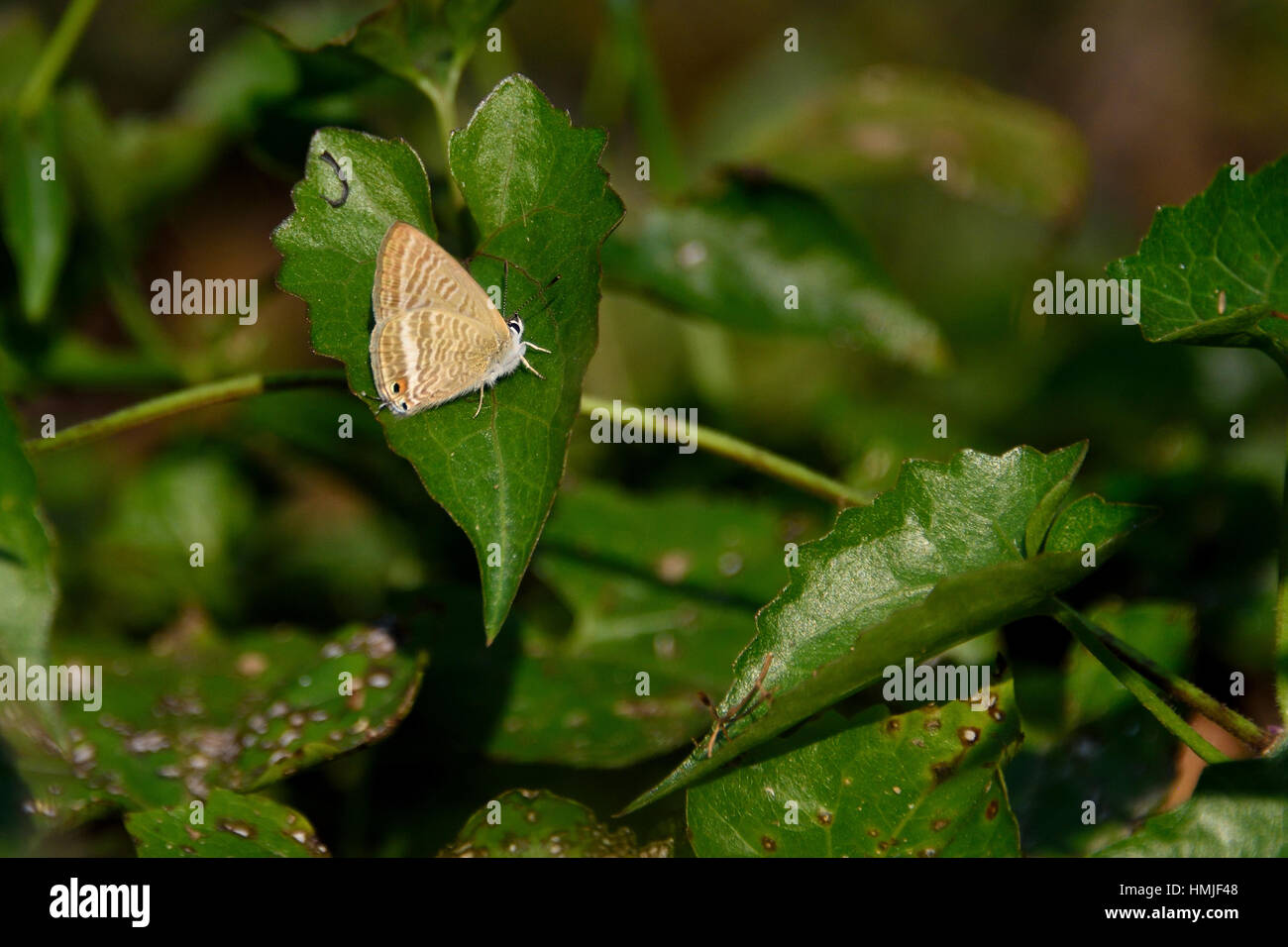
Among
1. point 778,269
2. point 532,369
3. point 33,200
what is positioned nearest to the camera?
point 532,369

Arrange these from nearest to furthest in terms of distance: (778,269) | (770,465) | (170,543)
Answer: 1. (770,465)
2. (778,269)
3. (170,543)

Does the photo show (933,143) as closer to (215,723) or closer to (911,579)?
(911,579)

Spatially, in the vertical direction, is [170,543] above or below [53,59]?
below

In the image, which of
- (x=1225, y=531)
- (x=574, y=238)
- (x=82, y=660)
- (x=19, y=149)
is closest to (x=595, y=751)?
(x=574, y=238)

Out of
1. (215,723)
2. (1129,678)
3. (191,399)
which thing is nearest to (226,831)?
(215,723)

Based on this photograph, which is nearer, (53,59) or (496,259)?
(496,259)

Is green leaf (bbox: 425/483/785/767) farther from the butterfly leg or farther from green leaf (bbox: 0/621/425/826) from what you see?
the butterfly leg

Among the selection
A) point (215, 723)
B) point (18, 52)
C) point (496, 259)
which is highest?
point (18, 52)

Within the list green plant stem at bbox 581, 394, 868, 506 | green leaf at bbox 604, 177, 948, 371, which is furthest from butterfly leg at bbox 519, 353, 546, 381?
green leaf at bbox 604, 177, 948, 371
